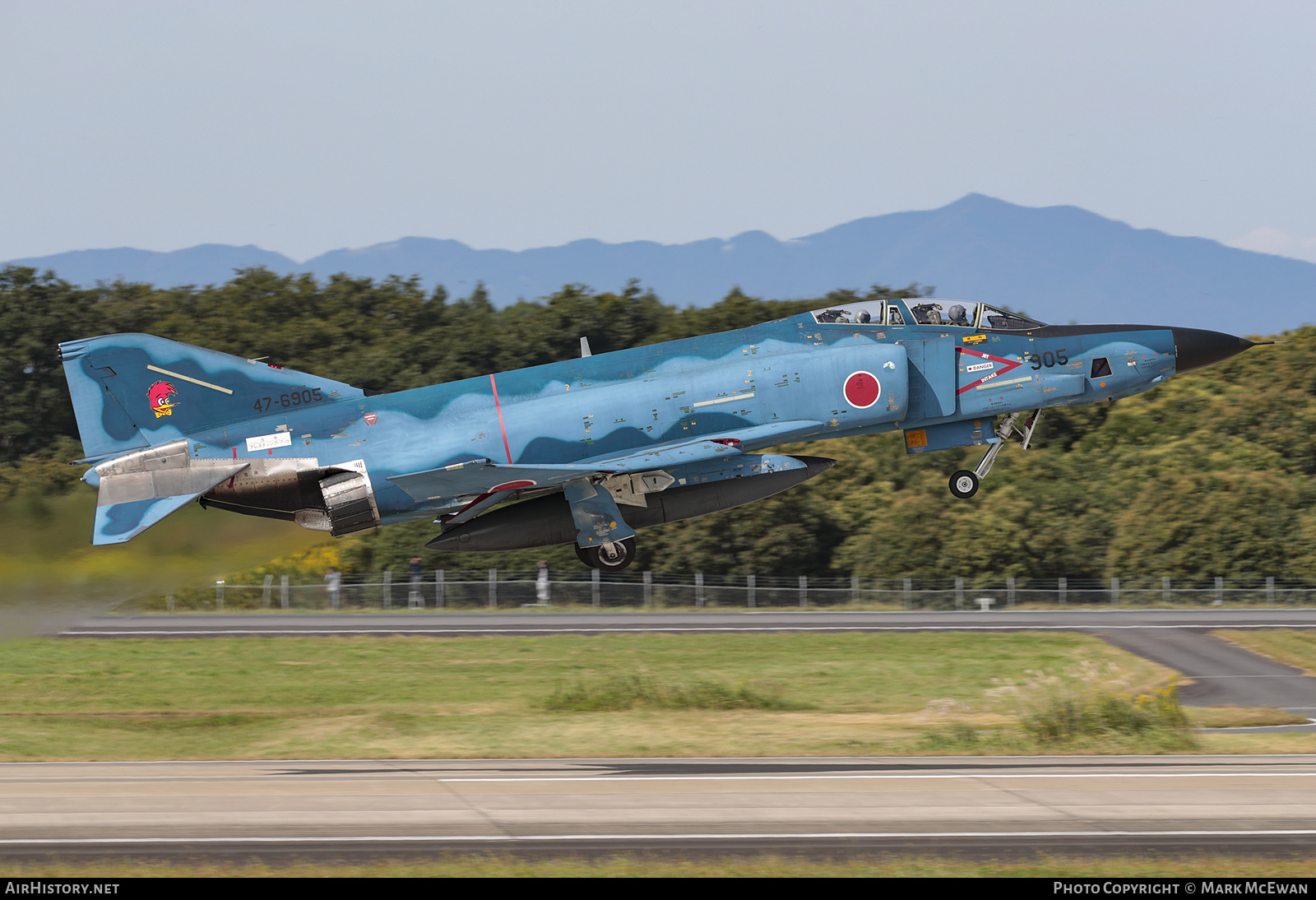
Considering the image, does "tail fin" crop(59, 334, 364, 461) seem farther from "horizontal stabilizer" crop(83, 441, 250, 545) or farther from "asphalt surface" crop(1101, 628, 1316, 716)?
"asphalt surface" crop(1101, 628, 1316, 716)

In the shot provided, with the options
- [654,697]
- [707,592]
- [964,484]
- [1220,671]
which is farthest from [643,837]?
[707,592]

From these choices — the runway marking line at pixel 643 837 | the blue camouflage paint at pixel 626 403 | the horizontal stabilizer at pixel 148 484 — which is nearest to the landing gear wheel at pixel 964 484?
the blue camouflage paint at pixel 626 403

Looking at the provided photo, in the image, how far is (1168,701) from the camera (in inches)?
909

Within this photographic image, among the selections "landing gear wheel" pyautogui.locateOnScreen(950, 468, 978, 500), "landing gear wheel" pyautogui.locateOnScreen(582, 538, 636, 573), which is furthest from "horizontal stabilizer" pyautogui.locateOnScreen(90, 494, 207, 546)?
"landing gear wheel" pyautogui.locateOnScreen(950, 468, 978, 500)

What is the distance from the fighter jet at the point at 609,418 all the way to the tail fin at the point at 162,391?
3cm

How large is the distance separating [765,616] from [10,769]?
2644 centimetres

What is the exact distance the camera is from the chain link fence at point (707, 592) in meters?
43.3

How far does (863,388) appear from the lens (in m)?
21.5

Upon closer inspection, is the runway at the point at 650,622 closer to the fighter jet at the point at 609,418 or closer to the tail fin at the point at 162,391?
the tail fin at the point at 162,391

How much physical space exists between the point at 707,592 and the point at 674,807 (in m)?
29.8

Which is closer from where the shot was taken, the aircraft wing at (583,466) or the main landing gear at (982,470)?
the aircraft wing at (583,466)

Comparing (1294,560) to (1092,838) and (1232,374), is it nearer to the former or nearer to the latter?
(1232,374)

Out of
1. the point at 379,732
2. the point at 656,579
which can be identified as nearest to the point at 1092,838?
the point at 379,732

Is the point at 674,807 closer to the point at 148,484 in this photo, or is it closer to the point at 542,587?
the point at 148,484
